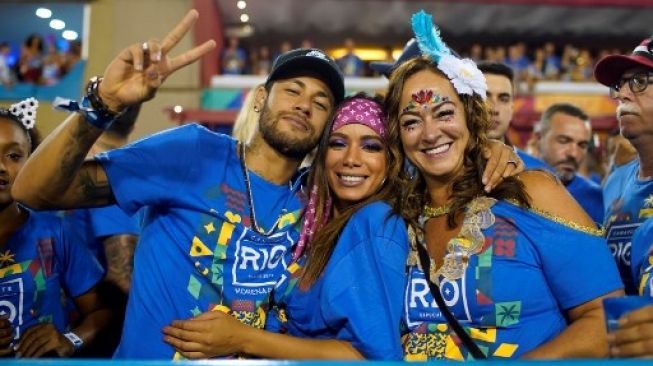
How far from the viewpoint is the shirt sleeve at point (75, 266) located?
2.34 m

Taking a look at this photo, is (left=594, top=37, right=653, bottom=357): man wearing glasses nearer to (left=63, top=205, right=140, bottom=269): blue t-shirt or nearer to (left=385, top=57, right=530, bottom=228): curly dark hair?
(left=385, top=57, right=530, bottom=228): curly dark hair

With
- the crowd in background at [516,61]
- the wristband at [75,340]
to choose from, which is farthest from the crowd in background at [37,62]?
the wristband at [75,340]

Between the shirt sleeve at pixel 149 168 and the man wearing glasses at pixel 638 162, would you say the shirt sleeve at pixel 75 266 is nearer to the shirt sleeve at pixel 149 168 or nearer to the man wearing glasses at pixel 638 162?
the shirt sleeve at pixel 149 168

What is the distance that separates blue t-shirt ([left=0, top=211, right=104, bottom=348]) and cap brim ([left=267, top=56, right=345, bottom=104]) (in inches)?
40.1

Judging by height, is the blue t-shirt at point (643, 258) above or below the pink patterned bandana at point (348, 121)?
below

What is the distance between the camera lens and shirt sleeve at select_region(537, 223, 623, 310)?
1708mm

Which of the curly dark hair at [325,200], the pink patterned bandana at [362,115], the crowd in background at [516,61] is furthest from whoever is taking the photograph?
the crowd in background at [516,61]

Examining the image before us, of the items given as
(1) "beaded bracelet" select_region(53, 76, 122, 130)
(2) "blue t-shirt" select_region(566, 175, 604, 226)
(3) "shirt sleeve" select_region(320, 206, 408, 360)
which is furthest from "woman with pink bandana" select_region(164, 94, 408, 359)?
(2) "blue t-shirt" select_region(566, 175, 604, 226)

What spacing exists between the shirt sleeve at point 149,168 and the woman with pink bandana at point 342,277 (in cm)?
42

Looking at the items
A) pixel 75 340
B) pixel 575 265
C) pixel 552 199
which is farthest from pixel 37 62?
pixel 575 265

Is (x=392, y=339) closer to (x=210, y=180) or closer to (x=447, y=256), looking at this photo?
(x=447, y=256)

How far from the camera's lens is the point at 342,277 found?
171cm

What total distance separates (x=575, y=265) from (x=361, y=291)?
61cm

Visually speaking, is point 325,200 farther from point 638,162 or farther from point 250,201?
point 638,162
